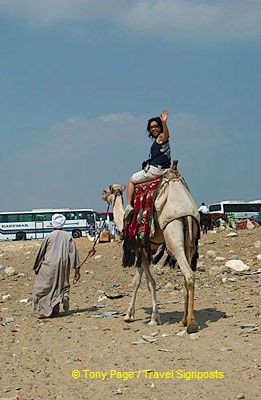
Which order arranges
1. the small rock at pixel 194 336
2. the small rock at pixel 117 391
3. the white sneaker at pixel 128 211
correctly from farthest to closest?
the white sneaker at pixel 128 211 < the small rock at pixel 194 336 < the small rock at pixel 117 391

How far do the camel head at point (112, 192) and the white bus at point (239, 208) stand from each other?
1591 inches

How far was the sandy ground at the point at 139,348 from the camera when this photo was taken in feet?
16.5

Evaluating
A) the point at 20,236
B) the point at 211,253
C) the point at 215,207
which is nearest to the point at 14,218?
the point at 20,236

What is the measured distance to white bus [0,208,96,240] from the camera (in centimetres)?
4909

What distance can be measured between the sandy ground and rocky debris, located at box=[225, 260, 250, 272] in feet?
1.50

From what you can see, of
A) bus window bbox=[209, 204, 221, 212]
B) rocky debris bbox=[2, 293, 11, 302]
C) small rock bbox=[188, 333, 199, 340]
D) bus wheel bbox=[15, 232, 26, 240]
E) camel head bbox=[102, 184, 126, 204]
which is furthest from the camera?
bus window bbox=[209, 204, 221, 212]

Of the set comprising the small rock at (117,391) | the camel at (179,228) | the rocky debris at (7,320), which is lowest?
the rocky debris at (7,320)

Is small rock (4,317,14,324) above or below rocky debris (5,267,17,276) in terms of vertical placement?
below

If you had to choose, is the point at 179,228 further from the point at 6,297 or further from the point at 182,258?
the point at 6,297

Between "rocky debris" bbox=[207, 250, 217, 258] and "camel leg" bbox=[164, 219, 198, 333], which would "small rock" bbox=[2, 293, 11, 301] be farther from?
"camel leg" bbox=[164, 219, 198, 333]

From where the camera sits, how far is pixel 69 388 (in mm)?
5211

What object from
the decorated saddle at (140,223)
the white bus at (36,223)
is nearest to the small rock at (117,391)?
the decorated saddle at (140,223)

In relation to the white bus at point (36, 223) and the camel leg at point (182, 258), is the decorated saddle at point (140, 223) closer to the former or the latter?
the camel leg at point (182, 258)

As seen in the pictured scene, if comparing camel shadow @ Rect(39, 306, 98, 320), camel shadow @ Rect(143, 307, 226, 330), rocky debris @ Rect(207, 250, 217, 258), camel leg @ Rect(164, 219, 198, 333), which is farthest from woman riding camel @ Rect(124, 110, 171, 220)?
rocky debris @ Rect(207, 250, 217, 258)
